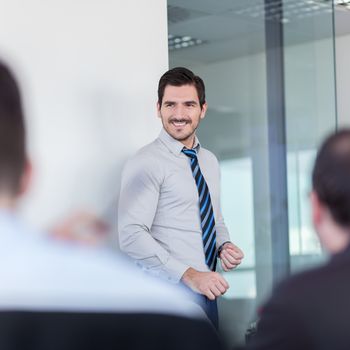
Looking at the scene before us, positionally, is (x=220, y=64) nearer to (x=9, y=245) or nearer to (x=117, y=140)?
(x=117, y=140)

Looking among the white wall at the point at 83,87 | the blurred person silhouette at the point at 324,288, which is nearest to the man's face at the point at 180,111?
the white wall at the point at 83,87

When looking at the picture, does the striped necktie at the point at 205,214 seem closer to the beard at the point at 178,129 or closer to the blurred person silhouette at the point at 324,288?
the beard at the point at 178,129

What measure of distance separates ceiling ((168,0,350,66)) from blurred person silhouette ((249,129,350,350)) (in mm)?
3533

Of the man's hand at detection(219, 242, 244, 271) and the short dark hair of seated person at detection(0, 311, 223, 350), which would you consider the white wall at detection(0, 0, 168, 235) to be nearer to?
the man's hand at detection(219, 242, 244, 271)

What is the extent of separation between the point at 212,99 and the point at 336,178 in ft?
12.4

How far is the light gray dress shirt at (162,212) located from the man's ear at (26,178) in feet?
9.92

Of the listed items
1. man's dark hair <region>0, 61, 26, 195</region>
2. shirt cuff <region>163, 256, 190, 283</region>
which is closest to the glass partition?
shirt cuff <region>163, 256, 190, 283</region>

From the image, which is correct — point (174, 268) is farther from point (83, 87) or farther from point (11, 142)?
point (11, 142)

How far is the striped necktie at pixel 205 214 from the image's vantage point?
4180 mm

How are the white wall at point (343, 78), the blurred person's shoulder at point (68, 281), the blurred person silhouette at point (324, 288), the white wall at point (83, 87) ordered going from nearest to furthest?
the blurred person's shoulder at point (68, 281), the blurred person silhouette at point (324, 288), the white wall at point (83, 87), the white wall at point (343, 78)

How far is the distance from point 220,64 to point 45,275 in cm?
441

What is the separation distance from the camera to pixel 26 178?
0.95 meters

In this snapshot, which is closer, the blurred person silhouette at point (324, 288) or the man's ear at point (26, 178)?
the man's ear at point (26, 178)

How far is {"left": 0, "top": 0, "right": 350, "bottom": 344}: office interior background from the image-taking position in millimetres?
4102
